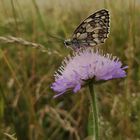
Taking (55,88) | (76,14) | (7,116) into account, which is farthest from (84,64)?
(76,14)

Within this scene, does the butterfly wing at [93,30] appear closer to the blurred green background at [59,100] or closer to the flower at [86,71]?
the flower at [86,71]

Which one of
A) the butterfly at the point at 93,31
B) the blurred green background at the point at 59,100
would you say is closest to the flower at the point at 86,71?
the butterfly at the point at 93,31

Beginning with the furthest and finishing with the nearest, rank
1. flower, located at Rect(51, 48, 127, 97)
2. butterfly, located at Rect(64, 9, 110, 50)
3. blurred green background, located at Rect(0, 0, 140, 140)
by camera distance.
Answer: blurred green background, located at Rect(0, 0, 140, 140) < butterfly, located at Rect(64, 9, 110, 50) < flower, located at Rect(51, 48, 127, 97)

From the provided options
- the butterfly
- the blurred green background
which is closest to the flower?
the butterfly

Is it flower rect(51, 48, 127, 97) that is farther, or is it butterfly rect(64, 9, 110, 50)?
butterfly rect(64, 9, 110, 50)

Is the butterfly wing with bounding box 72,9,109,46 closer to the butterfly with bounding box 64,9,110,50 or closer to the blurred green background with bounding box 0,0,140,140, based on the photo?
the butterfly with bounding box 64,9,110,50

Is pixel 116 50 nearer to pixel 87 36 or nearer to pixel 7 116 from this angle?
pixel 7 116
